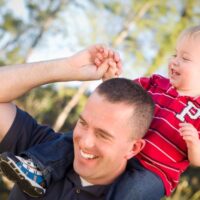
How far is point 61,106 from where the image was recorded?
16.9 m

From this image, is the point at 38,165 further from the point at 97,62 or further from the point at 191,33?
the point at 191,33

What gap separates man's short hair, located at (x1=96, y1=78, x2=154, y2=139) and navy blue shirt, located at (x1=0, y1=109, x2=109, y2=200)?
295 millimetres

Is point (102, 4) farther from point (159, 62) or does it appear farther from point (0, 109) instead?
point (0, 109)

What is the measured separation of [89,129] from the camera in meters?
1.97

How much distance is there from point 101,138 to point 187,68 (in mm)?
608

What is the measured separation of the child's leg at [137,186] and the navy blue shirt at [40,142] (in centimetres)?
6

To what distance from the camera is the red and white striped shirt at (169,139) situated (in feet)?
7.10

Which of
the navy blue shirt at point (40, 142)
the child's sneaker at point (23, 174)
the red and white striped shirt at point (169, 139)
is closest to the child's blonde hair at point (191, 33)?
the red and white striped shirt at point (169, 139)

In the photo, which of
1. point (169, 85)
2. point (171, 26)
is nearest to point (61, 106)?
point (171, 26)

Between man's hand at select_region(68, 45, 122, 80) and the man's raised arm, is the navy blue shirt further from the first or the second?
man's hand at select_region(68, 45, 122, 80)

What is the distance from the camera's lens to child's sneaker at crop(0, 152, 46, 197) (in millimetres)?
2029

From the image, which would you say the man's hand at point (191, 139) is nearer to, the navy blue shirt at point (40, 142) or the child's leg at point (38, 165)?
the navy blue shirt at point (40, 142)

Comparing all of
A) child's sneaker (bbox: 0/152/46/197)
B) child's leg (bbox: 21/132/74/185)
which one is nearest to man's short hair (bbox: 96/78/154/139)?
child's leg (bbox: 21/132/74/185)

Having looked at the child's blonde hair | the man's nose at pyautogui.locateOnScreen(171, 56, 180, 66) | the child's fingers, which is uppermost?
the child's blonde hair
